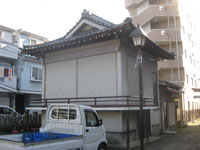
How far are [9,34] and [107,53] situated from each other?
17.2m

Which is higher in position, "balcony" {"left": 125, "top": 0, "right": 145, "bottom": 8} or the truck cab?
"balcony" {"left": 125, "top": 0, "right": 145, "bottom": 8}

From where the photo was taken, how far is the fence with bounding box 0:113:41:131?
14.6 meters

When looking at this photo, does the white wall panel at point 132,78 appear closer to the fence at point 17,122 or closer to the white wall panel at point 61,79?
the white wall panel at point 61,79

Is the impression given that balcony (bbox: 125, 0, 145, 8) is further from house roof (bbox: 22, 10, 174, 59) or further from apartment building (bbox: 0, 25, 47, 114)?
house roof (bbox: 22, 10, 174, 59)

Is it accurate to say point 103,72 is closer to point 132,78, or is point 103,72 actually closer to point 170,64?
point 132,78

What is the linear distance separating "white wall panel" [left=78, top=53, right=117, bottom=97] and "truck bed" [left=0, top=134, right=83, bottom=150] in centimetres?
502

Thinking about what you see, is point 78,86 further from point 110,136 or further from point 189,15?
point 189,15

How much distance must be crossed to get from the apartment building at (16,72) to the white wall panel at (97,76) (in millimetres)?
11106

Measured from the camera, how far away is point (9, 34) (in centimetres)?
2459

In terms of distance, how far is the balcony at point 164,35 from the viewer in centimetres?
2781

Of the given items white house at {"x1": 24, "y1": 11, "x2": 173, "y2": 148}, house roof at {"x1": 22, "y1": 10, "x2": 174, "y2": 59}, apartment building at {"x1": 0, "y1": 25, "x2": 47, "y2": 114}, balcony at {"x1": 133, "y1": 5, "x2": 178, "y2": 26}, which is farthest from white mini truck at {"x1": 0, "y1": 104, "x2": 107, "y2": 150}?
balcony at {"x1": 133, "y1": 5, "x2": 178, "y2": 26}

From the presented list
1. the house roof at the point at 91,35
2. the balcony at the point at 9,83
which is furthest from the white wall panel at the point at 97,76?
the balcony at the point at 9,83

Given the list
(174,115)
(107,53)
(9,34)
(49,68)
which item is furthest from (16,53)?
(174,115)

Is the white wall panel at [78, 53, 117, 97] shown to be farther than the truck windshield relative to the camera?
Yes
